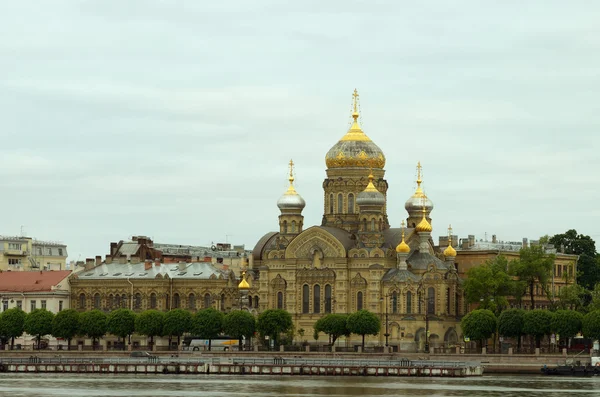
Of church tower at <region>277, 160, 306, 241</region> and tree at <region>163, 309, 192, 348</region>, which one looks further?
church tower at <region>277, 160, 306, 241</region>

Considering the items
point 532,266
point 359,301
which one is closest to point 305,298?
point 359,301

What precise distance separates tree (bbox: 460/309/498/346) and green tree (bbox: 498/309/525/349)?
2.52 ft

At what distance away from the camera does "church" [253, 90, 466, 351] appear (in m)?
125

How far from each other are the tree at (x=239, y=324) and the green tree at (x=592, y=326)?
2471 centimetres

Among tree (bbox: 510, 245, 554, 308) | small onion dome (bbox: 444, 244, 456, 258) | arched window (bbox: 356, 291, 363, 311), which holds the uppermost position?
small onion dome (bbox: 444, 244, 456, 258)

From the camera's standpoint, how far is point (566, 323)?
114 m

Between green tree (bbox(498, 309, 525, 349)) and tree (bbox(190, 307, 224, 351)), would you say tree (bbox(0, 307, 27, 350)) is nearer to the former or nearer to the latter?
tree (bbox(190, 307, 224, 351))

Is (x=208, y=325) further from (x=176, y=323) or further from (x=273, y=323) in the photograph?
(x=273, y=323)

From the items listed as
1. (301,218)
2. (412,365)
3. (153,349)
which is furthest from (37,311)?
(412,365)

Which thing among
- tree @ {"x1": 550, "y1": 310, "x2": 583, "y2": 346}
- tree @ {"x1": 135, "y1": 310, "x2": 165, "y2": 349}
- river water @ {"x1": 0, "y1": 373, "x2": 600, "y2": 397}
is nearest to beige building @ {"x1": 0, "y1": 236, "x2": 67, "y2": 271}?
tree @ {"x1": 135, "y1": 310, "x2": 165, "y2": 349}

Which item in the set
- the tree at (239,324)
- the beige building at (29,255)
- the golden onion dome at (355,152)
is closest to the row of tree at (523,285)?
the golden onion dome at (355,152)

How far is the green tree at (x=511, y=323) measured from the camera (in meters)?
116

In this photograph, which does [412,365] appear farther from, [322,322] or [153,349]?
[153,349]

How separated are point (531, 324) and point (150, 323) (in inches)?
1123
